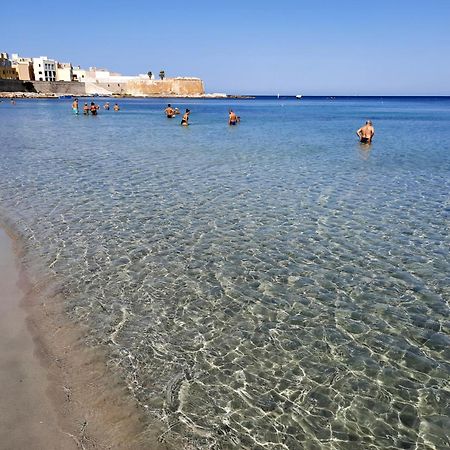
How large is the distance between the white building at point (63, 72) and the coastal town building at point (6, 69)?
62.7ft

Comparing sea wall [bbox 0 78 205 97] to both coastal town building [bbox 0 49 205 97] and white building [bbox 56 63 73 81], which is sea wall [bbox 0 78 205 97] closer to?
coastal town building [bbox 0 49 205 97]

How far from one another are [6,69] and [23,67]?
29.9ft

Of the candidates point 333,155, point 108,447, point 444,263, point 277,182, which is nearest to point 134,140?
point 333,155

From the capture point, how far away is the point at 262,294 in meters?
7.62

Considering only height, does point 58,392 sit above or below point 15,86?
below

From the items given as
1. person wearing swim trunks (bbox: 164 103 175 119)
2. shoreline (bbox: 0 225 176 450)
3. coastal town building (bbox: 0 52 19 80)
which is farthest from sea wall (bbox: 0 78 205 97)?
shoreline (bbox: 0 225 176 450)

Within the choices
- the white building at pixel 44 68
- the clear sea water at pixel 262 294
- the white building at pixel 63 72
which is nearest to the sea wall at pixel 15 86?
the white building at pixel 44 68

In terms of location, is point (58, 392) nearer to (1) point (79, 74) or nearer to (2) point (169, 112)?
(2) point (169, 112)

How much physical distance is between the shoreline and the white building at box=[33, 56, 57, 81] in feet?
552

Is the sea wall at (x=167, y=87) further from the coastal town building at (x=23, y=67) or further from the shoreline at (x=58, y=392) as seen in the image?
the shoreline at (x=58, y=392)

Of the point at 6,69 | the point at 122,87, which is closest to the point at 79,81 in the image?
the point at 122,87

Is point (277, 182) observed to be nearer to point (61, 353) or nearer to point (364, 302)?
point (364, 302)

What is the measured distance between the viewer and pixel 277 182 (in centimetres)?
1664

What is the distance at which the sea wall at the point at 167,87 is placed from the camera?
179500 millimetres
